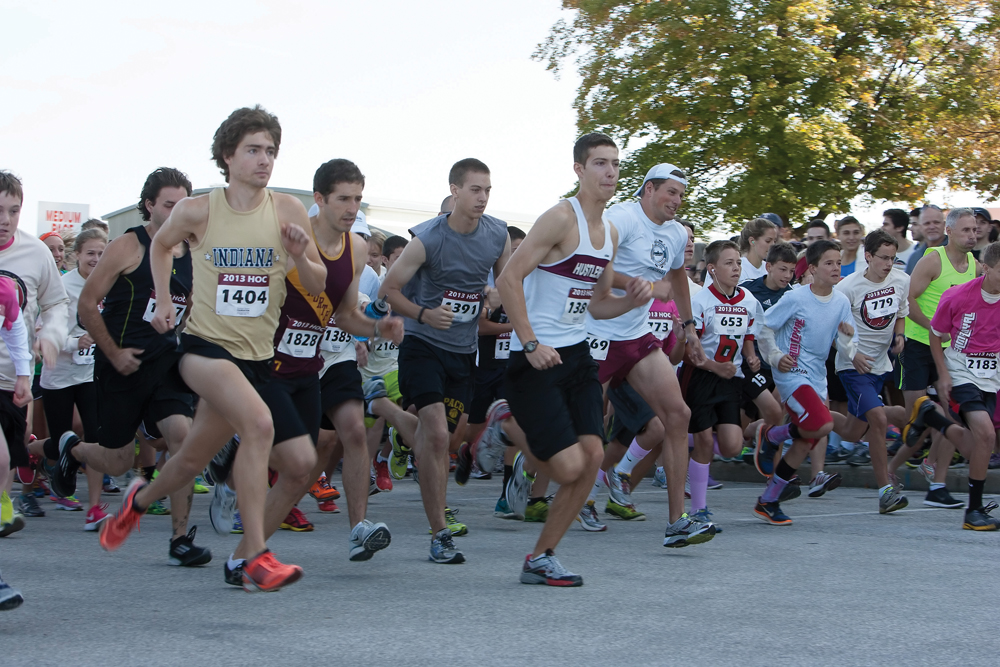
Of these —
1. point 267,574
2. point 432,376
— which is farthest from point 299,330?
point 267,574

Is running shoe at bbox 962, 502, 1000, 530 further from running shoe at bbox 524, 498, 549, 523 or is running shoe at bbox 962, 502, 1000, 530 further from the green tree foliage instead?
the green tree foliage

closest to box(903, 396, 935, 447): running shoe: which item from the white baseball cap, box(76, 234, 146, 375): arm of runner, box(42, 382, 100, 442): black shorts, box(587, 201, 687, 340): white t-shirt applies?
box(587, 201, 687, 340): white t-shirt

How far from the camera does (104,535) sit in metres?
5.16

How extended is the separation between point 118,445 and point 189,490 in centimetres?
75

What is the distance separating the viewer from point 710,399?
794 cm

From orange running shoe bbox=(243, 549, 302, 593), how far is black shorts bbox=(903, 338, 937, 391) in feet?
21.9

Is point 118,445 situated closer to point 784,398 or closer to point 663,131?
point 784,398

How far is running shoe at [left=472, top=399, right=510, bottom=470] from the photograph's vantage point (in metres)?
7.91

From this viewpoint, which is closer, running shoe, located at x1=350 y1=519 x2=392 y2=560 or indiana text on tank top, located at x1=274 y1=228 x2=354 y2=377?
indiana text on tank top, located at x1=274 y1=228 x2=354 y2=377

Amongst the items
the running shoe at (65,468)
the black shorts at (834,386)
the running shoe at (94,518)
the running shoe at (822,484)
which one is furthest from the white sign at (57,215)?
the running shoe at (822,484)

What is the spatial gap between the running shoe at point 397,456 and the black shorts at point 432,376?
2660 mm

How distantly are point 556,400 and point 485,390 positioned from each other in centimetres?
400

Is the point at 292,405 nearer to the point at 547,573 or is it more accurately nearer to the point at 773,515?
the point at 547,573

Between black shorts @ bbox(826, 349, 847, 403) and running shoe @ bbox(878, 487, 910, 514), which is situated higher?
black shorts @ bbox(826, 349, 847, 403)
